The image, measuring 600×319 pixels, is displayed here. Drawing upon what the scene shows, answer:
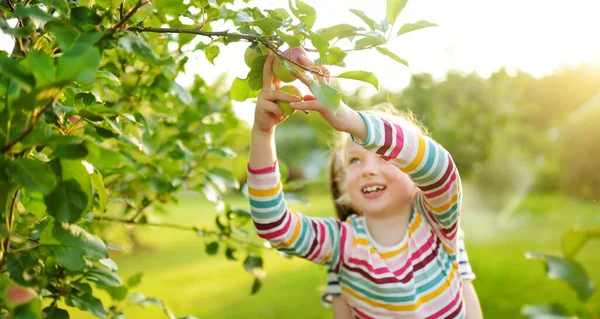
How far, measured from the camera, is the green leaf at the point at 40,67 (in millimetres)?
749

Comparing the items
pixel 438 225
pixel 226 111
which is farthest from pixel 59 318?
pixel 226 111

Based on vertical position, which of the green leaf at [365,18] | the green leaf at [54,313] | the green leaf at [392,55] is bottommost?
the green leaf at [54,313]

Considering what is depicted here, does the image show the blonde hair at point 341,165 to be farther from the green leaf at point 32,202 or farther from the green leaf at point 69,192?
the green leaf at point 69,192

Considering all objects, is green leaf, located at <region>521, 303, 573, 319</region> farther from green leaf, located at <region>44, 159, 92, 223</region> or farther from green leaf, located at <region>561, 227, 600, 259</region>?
green leaf, located at <region>44, 159, 92, 223</region>

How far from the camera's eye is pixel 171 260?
9.59 meters

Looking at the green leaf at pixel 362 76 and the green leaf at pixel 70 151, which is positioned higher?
the green leaf at pixel 362 76

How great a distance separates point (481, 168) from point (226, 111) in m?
6.93

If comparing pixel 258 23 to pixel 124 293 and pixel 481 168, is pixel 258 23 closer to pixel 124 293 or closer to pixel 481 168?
pixel 124 293

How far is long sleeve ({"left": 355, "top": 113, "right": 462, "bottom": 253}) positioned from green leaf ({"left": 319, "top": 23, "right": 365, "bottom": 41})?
1.09 feet

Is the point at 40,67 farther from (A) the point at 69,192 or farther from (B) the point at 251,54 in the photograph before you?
(B) the point at 251,54

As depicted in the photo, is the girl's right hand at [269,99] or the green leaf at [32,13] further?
the girl's right hand at [269,99]

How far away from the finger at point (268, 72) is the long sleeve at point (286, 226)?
1.18 ft

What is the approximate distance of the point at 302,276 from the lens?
23.9 feet

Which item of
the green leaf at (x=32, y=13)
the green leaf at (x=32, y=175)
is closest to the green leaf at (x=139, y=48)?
the green leaf at (x=32, y=13)
